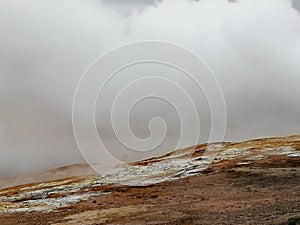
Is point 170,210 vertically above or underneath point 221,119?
underneath

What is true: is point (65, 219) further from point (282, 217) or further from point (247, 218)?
point (282, 217)

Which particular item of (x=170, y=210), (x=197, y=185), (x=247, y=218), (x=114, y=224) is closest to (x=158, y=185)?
(x=197, y=185)

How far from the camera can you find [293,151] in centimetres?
9075

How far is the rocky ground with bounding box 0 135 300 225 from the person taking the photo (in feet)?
145

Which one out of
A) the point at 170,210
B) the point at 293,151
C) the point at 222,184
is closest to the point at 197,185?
the point at 222,184

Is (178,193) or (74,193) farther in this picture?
(74,193)

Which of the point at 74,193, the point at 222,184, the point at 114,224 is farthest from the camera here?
the point at 74,193

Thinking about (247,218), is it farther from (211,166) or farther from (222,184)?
(211,166)

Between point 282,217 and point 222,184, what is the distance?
25792mm

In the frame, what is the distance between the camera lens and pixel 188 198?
185ft

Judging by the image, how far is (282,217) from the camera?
1511 inches

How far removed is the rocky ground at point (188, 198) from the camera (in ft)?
145

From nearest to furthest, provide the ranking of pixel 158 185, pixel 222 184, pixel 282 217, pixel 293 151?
pixel 282 217
pixel 222 184
pixel 158 185
pixel 293 151

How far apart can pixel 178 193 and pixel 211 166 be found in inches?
963
